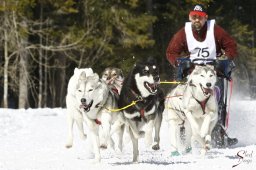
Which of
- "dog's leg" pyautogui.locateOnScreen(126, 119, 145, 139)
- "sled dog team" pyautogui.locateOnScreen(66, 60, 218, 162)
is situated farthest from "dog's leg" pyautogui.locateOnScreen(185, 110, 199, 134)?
"dog's leg" pyautogui.locateOnScreen(126, 119, 145, 139)

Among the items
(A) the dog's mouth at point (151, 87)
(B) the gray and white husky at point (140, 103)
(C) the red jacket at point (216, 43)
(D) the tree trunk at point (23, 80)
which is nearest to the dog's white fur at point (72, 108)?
(B) the gray and white husky at point (140, 103)

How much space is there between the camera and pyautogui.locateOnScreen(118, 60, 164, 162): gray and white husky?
6961 millimetres

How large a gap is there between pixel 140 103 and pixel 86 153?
55.9 inches

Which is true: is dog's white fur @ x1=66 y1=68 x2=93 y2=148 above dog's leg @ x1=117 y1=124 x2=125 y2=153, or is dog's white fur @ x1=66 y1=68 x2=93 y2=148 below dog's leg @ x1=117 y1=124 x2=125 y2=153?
above

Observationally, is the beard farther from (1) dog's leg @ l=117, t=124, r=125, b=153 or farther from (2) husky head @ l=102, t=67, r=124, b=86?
(1) dog's leg @ l=117, t=124, r=125, b=153

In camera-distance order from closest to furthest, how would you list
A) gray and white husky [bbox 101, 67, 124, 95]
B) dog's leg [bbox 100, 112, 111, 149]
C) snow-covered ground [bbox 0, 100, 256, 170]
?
snow-covered ground [bbox 0, 100, 256, 170] → dog's leg [bbox 100, 112, 111, 149] → gray and white husky [bbox 101, 67, 124, 95]

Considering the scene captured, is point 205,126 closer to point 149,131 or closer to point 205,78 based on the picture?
point 205,78

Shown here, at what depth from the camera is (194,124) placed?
750cm

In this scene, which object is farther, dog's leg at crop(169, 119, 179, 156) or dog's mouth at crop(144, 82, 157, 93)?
dog's leg at crop(169, 119, 179, 156)

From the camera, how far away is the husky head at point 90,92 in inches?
269

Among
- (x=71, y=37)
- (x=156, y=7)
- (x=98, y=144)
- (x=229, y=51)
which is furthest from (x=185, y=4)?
(x=98, y=144)

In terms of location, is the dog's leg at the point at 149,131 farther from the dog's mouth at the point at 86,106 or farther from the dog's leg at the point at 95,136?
the dog's mouth at the point at 86,106

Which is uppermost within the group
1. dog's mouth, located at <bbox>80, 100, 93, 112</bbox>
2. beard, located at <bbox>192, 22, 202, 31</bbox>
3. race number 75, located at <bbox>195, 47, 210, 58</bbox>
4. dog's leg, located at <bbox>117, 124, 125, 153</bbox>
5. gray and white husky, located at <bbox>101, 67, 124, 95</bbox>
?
beard, located at <bbox>192, 22, 202, 31</bbox>

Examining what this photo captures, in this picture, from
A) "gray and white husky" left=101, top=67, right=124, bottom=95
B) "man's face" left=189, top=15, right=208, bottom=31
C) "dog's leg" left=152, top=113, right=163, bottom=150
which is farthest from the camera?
"gray and white husky" left=101, top=67, right=124, bottom=95
